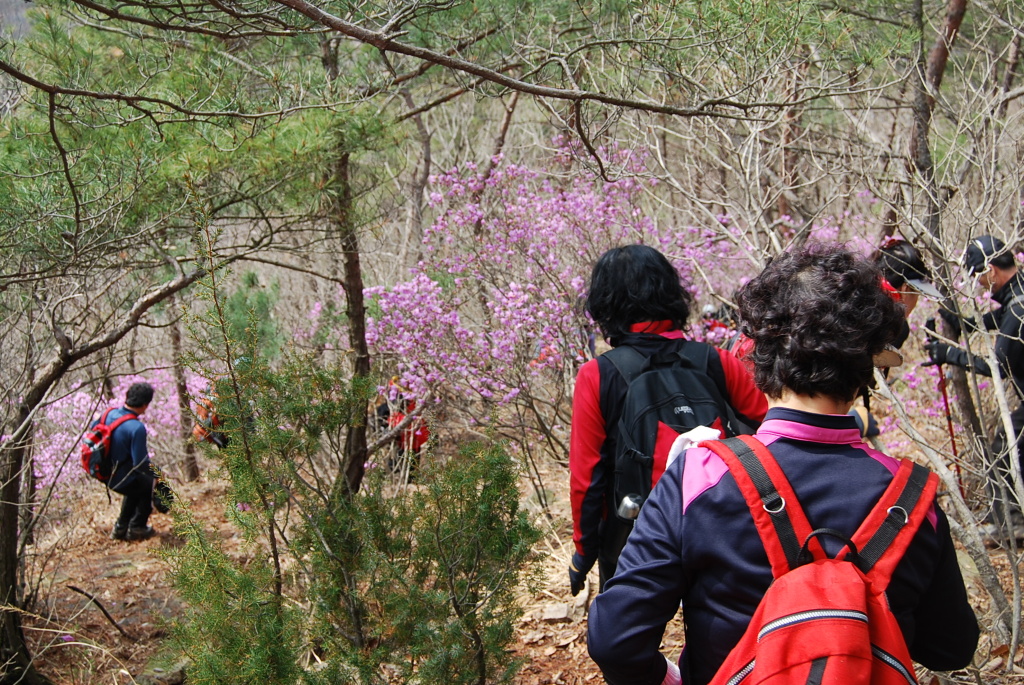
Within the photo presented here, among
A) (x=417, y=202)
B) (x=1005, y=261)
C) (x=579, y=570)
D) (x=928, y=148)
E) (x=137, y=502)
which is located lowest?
(x=137, y=502)

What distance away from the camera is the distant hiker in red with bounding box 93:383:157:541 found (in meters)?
6.75

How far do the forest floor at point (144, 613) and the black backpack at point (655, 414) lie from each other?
0.51 m

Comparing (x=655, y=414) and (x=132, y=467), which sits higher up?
(x=655, y=414)

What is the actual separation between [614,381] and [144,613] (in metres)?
4.59

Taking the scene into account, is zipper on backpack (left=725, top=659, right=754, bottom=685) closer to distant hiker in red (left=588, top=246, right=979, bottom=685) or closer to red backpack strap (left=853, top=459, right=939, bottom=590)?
distant hiker in red (left=588, top=246, right=979, bottom=685)

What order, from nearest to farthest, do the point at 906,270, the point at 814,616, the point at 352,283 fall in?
1. the point at 814,616
2. the point at 906,270
3. the point at 352,283

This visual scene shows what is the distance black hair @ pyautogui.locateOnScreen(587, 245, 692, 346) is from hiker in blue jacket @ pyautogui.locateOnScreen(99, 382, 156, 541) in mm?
5210

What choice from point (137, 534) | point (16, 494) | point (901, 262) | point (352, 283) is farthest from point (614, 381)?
point (137, 534)

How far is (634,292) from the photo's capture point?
7.51ft

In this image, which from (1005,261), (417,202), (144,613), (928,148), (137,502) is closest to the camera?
(1005,261)

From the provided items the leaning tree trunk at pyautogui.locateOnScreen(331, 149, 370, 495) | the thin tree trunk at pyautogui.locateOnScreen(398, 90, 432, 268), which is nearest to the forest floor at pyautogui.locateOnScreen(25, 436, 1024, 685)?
the leaning tree trunk at pyautogui.locateOnScreen(331, 149, 370, 495)

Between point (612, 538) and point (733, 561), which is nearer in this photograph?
point (733, 561)

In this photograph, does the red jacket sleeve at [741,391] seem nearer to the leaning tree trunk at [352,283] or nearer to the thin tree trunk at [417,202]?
the leaning tree trunk at [352,283]

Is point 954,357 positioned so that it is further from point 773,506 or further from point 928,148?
point 773,506
